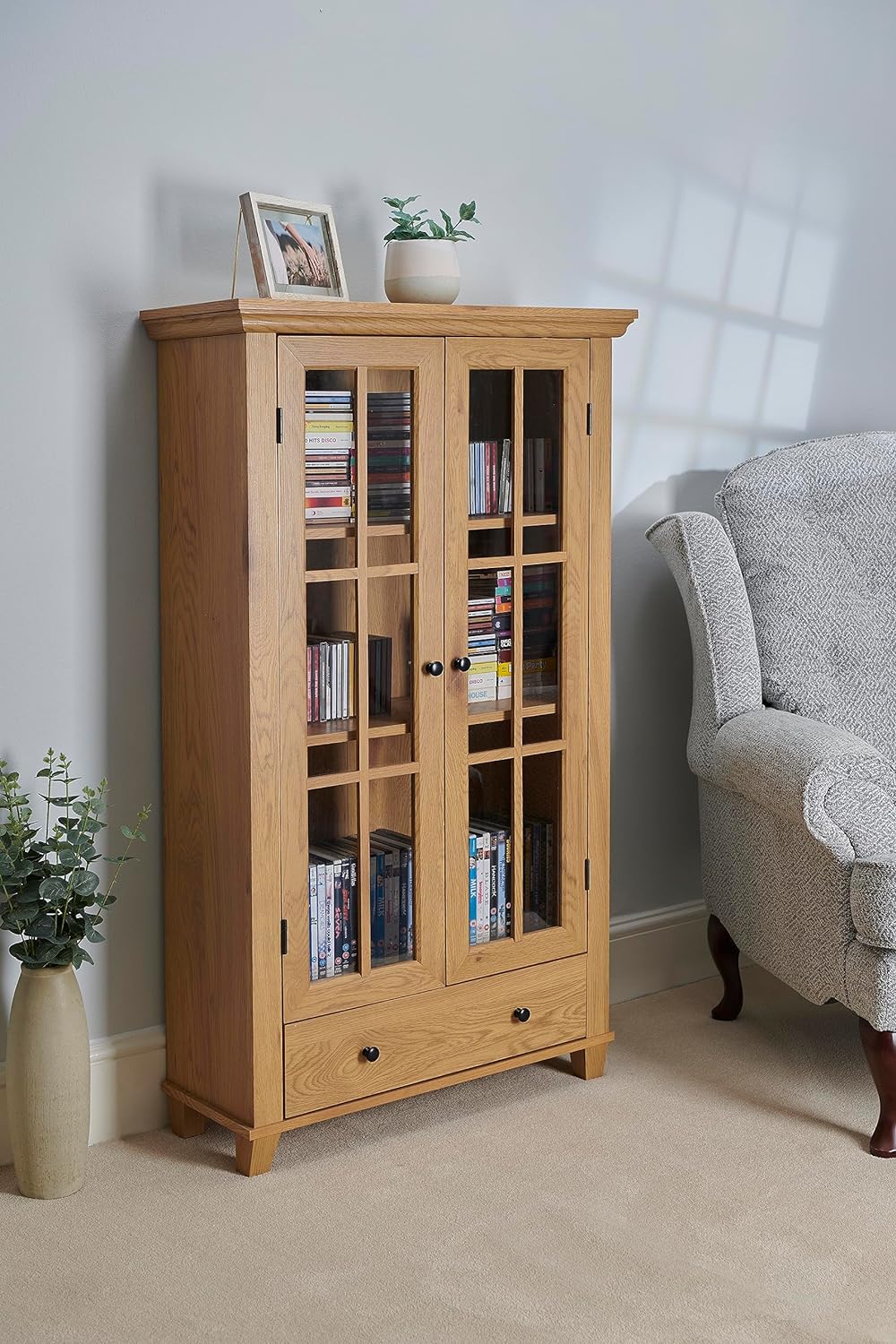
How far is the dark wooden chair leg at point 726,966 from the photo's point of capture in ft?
9.72

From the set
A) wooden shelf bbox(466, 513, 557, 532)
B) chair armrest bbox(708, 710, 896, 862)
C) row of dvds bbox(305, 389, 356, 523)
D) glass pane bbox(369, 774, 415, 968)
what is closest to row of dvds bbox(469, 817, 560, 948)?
glass pane bbox(369, 774, 415, 968)

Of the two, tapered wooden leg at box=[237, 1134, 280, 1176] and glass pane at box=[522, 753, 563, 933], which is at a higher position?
glass pane at box=[522, 753, 563, 933]

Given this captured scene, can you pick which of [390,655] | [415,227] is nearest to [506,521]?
[390,655]

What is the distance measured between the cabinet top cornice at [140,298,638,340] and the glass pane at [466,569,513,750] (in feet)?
1.39

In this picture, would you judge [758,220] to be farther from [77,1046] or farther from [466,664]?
[77,1046]

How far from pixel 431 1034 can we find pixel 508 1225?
401 millimetres

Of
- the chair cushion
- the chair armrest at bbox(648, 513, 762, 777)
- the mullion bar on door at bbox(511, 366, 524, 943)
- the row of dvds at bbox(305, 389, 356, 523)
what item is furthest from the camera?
the chair cushion

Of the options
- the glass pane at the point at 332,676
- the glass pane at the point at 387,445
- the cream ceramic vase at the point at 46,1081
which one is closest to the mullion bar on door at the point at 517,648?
the glass pane at the point at 387,445

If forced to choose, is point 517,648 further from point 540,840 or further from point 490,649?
point 540,840

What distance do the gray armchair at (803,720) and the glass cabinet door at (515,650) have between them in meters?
0.34

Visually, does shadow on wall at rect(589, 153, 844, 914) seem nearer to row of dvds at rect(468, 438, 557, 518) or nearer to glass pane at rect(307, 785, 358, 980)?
row of dvds at rect(468, 438, 557, 518)

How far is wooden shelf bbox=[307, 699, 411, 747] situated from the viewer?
233cm

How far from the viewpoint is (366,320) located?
7.41 ft

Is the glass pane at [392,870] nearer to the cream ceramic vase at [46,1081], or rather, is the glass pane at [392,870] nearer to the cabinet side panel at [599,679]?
the cabinet side panel at [599,679]
